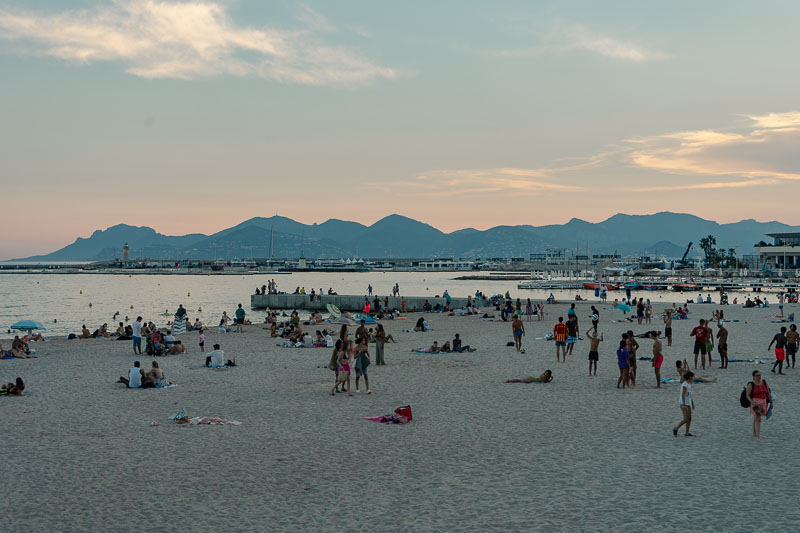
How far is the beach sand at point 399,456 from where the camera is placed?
8.48 meters

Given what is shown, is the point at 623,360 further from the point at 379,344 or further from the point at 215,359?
the point at 215,359

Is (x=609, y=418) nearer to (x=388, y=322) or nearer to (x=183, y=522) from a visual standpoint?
(x=183, y=522)

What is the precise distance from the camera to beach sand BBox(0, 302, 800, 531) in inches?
334

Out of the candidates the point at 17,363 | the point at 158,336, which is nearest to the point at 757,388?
the point at 158,336

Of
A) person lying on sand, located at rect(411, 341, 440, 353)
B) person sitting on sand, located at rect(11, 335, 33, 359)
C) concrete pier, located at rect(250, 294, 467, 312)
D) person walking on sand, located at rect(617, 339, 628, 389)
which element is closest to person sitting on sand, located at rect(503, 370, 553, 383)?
person walking on sand, located at rect(617, 339, 628, 389)

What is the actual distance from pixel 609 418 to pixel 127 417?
10339 millimetres

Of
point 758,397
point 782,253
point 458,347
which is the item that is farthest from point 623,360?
point 782,253

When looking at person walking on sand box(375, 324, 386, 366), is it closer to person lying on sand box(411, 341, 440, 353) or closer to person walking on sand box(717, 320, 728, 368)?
person lying on sand box(411, 341, 440, 353)

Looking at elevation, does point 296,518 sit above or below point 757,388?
below

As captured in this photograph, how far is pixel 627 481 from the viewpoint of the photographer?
9766mm

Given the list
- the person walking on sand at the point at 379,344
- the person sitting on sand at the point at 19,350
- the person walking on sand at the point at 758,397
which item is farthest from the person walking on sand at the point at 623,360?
the person sitting on sand at the point at 19,350

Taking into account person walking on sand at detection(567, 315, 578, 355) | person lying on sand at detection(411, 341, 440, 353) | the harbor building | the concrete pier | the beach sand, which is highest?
the harbor building

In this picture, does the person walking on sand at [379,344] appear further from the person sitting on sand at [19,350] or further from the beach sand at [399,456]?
the person sitting on sand at [19,350]

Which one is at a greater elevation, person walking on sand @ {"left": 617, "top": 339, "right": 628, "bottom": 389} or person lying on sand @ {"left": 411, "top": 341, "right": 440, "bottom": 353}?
person walking on sand @ {"left": 617, "top": 339, "right": 628, "bottom": 389}
